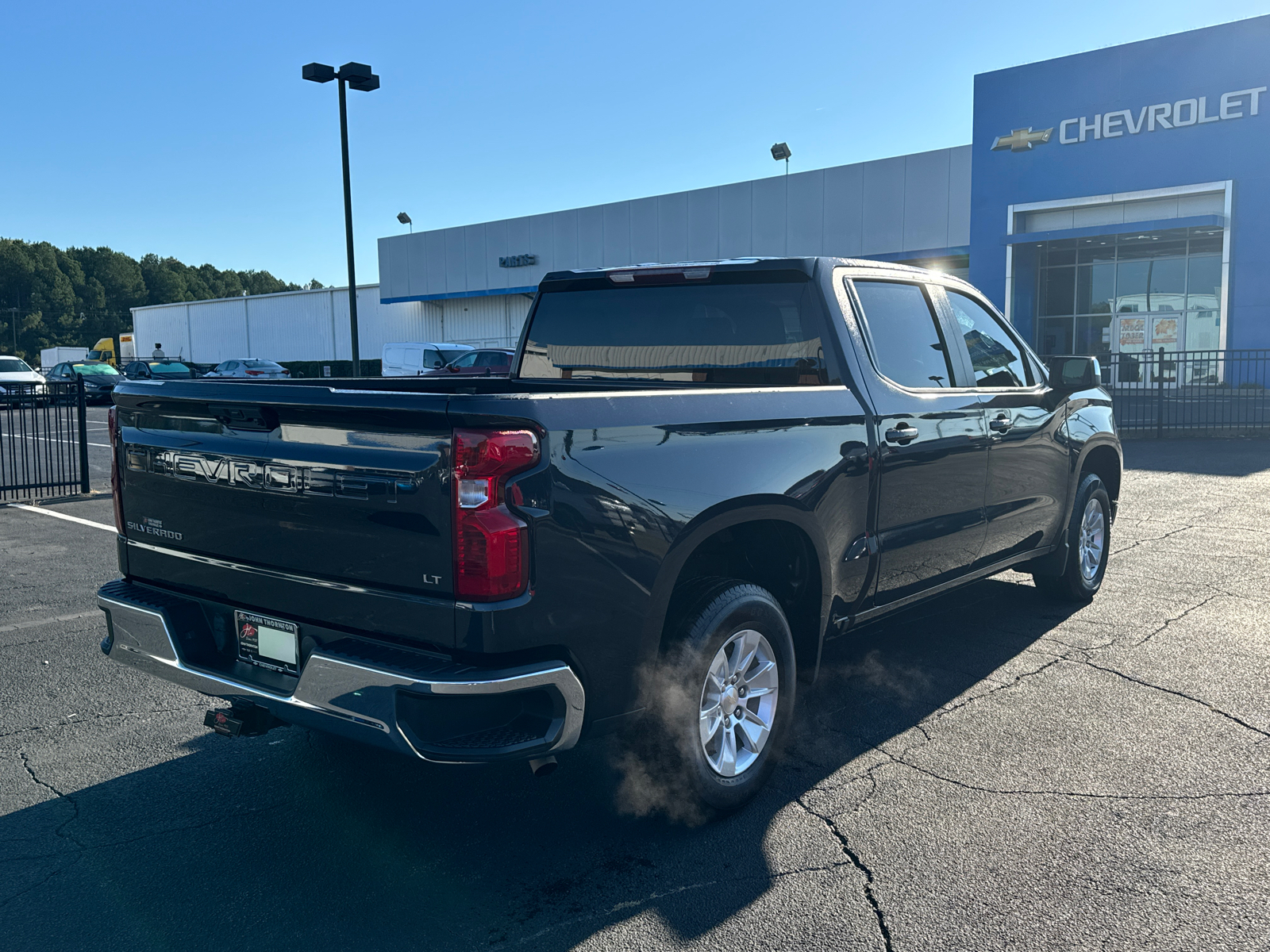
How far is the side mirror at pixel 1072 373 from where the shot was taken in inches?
230

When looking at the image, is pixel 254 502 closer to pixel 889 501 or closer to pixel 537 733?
pixel 537 733

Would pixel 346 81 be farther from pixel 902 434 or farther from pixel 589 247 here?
pixel 589 247

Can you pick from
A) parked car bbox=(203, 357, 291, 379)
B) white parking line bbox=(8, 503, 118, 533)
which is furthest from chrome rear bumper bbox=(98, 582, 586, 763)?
parked car bbox=(203, 357, 291, 379)

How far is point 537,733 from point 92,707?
2.93 meters

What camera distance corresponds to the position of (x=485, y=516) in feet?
9.18

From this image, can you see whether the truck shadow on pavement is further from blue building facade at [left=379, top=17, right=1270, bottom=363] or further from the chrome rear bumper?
blue building facade at [left=379, top=17, right=1270, bottom=363]

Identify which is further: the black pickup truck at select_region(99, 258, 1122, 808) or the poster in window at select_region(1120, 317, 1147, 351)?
the poster in window at select_region(1120, 317, 1147, 351)

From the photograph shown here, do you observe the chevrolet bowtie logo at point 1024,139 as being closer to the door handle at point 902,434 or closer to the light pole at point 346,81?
the light pole at point 346,81

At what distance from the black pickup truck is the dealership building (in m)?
18.6

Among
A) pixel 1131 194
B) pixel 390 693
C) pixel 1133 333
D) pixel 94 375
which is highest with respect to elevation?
pixel 1131 194

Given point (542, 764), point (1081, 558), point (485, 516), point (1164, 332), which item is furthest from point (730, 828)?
point (1164, 332)

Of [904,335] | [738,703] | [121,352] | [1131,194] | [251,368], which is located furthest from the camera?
[121,352]

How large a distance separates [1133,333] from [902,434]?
29.4 metres

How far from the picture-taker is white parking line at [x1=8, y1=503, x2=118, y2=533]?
10281 millimetres
